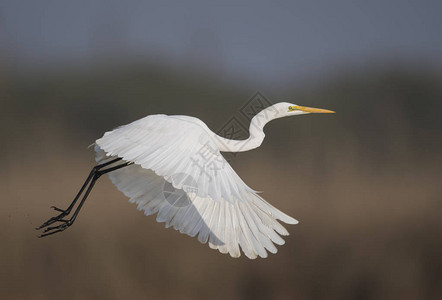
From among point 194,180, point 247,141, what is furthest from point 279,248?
point 194,180

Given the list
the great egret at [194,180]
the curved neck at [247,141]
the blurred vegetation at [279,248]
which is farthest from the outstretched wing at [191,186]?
the blurred vegetation at [279,248]

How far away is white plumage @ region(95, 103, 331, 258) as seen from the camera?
124 inches

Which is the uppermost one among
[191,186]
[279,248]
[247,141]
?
[247,141]

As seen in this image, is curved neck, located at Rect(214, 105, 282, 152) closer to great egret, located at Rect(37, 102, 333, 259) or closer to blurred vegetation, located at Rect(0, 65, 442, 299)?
great egret, located at Rect(37, 102, 333, 259)

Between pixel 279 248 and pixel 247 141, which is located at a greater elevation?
pixel 247 141

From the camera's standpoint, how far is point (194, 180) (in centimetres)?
308

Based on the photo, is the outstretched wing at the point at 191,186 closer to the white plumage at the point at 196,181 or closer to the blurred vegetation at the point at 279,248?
the white plumage at the point at 196,181

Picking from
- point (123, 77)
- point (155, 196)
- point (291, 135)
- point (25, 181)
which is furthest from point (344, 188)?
point (123, 77)

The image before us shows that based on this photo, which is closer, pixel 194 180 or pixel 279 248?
pixel 194 180

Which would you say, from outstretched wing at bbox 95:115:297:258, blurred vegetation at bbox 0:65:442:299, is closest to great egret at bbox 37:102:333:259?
outstretched wing at bbox 95:115:297:258

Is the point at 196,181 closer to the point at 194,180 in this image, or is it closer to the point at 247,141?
the point at 194,180

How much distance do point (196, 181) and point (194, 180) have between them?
0.01 meters

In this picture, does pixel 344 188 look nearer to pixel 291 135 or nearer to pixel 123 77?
pixel 291 135

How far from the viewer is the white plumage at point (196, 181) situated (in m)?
3.15
